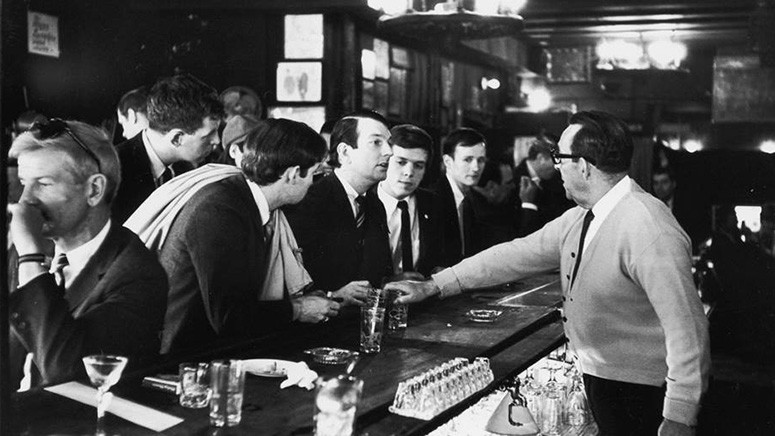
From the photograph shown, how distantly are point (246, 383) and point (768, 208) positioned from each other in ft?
21.2

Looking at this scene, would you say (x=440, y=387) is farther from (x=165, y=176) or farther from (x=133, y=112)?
(x=133, y=112)

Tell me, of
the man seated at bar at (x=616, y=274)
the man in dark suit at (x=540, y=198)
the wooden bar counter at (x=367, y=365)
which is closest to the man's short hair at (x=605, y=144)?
the man seated at bar at (x=616, y=274)

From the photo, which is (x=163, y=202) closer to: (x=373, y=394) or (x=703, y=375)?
(x=373, y=394)

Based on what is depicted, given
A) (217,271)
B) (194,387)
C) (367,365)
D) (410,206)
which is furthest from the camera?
(410,206)

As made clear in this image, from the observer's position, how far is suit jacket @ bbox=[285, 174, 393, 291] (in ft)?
14.3

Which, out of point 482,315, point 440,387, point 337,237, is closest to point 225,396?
point 440,387

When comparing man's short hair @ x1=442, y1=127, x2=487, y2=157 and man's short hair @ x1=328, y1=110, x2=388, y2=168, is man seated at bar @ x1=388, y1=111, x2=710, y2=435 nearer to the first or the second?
man's short hair @ x1=328, y1=110, x2=388, y2=168

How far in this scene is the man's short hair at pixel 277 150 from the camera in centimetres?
364

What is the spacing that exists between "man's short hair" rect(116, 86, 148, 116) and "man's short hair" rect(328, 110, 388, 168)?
1449 mm

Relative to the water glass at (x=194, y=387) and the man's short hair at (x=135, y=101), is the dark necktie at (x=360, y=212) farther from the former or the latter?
the water glass at (x=194, y=387)

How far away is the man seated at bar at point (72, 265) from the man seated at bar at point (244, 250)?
0.18m

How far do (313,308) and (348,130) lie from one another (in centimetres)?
113

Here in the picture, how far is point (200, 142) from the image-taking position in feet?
11.0

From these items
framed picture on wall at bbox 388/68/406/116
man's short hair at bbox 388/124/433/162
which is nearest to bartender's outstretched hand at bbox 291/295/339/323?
man's short hair at bbox 388/124/433/162
